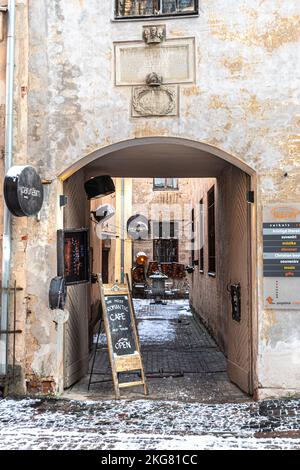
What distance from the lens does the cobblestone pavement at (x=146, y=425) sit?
4.91m

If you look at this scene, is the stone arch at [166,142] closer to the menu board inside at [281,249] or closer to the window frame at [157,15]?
the menu board inside at [281,249]

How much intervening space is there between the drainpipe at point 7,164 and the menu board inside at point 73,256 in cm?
70

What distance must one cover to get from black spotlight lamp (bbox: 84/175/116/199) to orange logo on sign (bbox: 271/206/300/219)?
367 cm

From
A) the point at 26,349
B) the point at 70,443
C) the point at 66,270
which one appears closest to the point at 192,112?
the point at 66,270

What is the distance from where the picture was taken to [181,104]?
6762mm

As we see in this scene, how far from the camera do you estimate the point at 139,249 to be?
24.2m

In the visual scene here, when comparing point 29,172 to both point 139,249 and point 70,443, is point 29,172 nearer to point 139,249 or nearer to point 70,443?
point 70,443

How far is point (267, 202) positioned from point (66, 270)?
3.03m

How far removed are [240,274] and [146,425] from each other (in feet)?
9.42

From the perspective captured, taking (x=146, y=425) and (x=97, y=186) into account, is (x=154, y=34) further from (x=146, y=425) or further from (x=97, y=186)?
(x=146, y=425)

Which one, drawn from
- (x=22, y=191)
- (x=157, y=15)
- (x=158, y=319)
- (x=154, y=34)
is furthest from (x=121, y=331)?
(x=158, y=319)

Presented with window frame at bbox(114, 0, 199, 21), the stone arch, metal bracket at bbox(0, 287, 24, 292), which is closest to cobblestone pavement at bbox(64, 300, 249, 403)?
metal bracket at bbox(0, 287, 24, 292)

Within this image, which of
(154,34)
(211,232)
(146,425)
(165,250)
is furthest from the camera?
(165,250)

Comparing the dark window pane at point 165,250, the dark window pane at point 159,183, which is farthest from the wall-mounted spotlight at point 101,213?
the dark window pane at point 159,183
